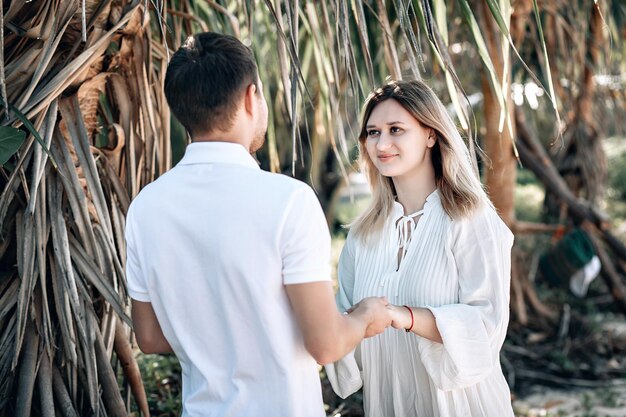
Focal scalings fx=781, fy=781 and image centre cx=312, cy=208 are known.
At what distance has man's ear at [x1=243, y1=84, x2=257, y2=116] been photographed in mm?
1638

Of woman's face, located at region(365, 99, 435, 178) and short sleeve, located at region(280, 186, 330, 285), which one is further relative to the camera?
woman's face, located at region(365, 99, 435, 178)

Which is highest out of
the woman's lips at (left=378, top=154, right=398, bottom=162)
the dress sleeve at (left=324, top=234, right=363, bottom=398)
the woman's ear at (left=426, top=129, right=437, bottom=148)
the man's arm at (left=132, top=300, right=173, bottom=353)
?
the woman's ear at (left=426, top=129, right=437, bottom=148)

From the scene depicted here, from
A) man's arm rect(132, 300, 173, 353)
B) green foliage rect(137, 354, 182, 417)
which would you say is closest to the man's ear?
man's arm rect(132, 300, 173, 353)

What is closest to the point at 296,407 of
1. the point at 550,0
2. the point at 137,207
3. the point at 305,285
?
the point at 305,285

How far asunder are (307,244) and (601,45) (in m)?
5.24

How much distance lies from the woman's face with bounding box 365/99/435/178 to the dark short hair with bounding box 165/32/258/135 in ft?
2.80

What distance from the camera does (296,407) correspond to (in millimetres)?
1649

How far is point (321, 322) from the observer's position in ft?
5.19

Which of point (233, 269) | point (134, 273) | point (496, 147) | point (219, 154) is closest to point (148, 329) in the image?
point (134, 273)

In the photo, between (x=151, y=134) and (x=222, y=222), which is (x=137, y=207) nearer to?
(x=222, y=222)

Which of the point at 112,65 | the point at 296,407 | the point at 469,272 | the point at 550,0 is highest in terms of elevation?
the point at 550,0

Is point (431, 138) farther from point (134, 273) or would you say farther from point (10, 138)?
point (10, 138)

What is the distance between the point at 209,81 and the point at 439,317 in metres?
0.98

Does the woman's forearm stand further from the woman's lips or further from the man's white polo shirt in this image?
the woman's lips
